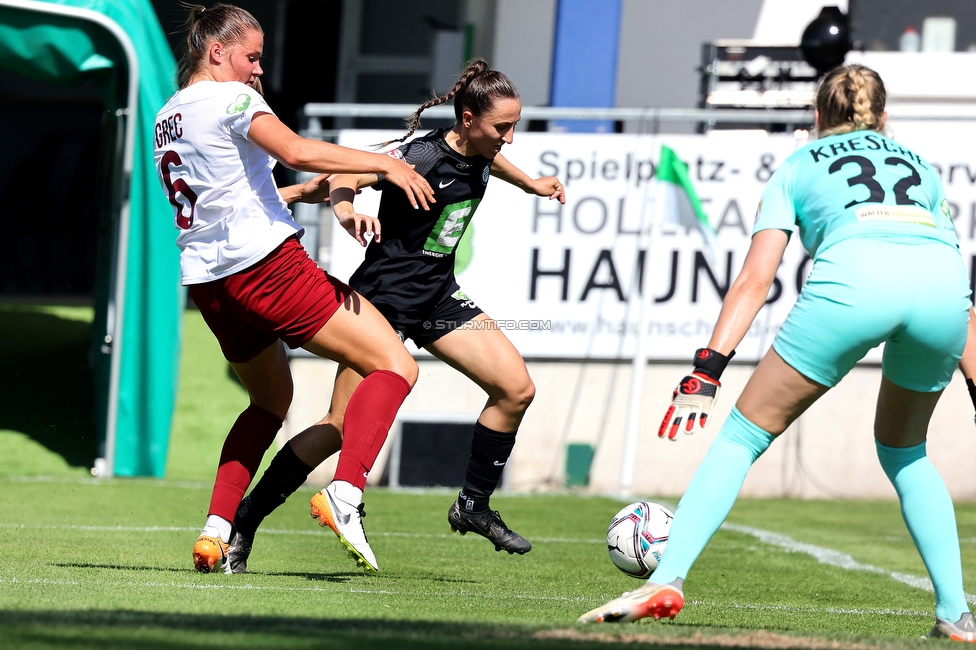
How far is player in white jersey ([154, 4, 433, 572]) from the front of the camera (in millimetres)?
4125

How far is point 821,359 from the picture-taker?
3.38 meters

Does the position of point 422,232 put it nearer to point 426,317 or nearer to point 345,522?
point 426,317

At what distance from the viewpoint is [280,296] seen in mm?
4215

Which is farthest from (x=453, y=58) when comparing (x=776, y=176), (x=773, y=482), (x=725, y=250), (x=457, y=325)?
(x=776, y=176)

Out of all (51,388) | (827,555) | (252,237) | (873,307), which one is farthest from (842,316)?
(51,388)

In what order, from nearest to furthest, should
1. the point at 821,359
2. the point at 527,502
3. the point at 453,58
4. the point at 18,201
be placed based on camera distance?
1. the point at 821,359
2. the point at 527,502
3. the point at 453,58
4. the point at 18,201

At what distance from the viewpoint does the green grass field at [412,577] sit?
300 centimetres

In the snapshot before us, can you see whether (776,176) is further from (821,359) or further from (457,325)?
(457,325)

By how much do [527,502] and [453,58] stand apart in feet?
21.1

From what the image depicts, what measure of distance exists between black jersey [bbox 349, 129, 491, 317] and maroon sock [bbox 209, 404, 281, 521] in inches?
25.6

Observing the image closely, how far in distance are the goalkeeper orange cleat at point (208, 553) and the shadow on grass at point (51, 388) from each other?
547 cm

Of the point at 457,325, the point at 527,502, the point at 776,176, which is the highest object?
the point at 776,176

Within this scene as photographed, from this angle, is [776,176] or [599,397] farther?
[599,397]

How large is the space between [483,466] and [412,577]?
1.73ft
